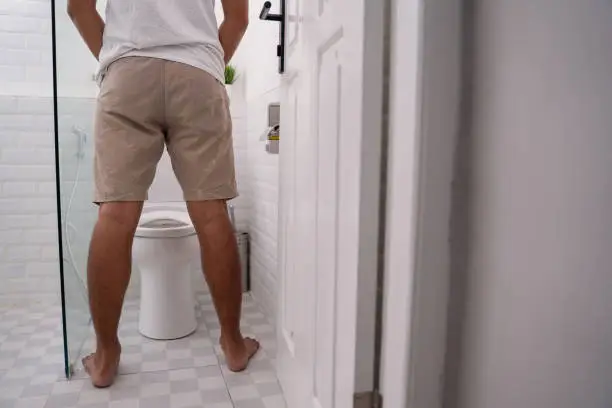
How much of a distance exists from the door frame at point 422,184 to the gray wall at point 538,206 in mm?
24

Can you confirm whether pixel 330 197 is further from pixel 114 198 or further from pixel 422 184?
pixel 114 198

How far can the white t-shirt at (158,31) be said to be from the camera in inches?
44.4

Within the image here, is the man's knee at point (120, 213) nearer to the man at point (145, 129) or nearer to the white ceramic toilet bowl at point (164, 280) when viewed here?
the man at point (145, 129)

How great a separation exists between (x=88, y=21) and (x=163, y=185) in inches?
37.3

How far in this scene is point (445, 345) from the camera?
527 mm

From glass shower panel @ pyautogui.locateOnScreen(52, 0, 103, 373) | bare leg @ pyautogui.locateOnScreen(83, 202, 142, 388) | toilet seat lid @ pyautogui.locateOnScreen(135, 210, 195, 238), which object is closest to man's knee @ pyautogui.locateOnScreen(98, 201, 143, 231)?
bare leg @ pyautogui.locateOnScreen(83, 202, 142, 388)

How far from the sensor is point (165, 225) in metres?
1.68

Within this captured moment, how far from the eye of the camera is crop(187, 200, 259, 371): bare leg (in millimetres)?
1242

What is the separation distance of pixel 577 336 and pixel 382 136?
1.02ft

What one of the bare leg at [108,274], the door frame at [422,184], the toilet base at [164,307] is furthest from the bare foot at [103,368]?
the door frame at [422,184]

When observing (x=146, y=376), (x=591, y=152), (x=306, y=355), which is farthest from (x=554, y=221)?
(x=146, y=376)

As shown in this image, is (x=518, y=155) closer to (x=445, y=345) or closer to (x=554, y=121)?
(x=554, y=121)

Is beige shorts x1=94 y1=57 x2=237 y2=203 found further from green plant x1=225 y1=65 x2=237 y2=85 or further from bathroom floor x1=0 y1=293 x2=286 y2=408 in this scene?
green plant x1=225 y1=65 x2=237 y2=85

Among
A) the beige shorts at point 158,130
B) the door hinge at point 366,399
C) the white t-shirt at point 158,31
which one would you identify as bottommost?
the door hinge at point 366,399
